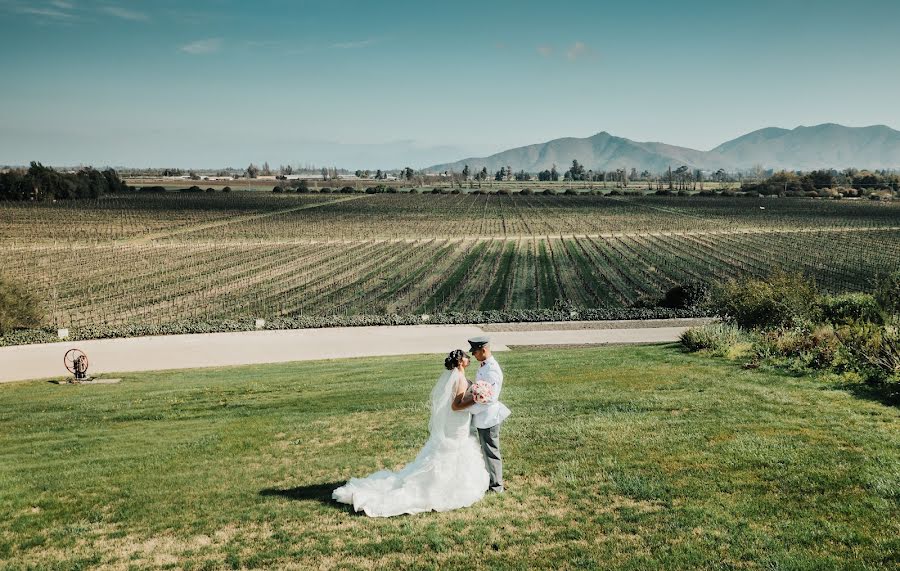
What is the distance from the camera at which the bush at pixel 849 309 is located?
1001 inches

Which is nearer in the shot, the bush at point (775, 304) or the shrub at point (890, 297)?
the shrub at point (890, 297)

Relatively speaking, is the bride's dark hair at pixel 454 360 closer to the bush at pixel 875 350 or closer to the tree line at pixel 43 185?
the bush at pixel 875 350

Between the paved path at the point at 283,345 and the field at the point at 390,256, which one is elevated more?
the field at the point at 390,256

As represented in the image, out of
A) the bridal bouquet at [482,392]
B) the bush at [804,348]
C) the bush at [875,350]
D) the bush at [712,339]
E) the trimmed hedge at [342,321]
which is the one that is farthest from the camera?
the trimmed hedge at [342,321]

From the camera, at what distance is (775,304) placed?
27.5 m

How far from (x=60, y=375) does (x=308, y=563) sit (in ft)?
77.3

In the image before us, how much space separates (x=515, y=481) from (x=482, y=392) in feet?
6.32

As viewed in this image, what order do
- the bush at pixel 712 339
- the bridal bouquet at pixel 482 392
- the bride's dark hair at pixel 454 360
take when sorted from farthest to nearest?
the bush at pixel 712 339, the bride's dark hair at pixel 454 360, the bridal bouquet at pixel 482 392

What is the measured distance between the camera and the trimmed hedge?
36656mm

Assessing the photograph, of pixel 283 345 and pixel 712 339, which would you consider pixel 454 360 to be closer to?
pixel 712 339

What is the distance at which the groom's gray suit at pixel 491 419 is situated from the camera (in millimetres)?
9609

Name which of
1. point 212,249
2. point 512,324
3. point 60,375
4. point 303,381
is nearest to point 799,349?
point 303,381

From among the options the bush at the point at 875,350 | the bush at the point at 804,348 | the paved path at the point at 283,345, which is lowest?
the paved path at the point at 283,345

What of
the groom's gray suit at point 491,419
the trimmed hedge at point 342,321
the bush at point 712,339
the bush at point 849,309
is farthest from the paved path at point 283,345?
the groom's gray suit at point 491,419
